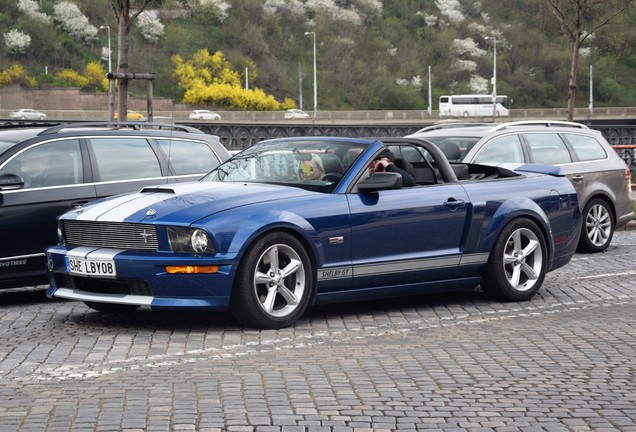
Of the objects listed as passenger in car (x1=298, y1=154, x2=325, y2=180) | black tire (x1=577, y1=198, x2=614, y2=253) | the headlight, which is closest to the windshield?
passenger in car (x1=298, y1=154, x2=325, y2=180)

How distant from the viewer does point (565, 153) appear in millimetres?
16734

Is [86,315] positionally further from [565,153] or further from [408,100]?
Answer: [408,100]

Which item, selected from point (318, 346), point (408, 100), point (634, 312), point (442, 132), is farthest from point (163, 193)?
point (408, 100)

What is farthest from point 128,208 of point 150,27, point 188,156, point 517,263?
point 150,27

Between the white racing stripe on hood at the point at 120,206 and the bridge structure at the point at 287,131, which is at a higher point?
the white racing stripe on hood at the point at 120,206

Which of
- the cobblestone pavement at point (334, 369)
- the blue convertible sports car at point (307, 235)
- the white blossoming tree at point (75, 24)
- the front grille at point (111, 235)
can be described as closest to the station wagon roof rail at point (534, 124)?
the blue convertible sports car at point (307, 235)

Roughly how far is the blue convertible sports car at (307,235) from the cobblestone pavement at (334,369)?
268 millimetres

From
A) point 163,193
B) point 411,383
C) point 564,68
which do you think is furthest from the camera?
point 564,68

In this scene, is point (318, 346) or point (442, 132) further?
point (442, 132)

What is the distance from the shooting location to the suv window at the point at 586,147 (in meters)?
16.9

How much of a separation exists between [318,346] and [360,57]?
12433cm

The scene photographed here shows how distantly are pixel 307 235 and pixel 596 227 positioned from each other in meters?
8.24

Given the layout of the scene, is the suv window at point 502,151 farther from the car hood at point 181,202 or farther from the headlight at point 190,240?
the headlight at point 190,240

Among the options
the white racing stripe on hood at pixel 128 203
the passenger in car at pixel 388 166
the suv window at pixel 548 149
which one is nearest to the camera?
the white racing stripe on hood at pixel 128 203
